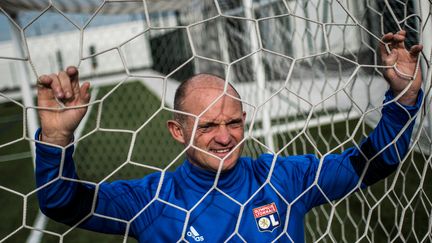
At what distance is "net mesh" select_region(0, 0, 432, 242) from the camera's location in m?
0.85

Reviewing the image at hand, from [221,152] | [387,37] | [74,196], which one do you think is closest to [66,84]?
[74,196]

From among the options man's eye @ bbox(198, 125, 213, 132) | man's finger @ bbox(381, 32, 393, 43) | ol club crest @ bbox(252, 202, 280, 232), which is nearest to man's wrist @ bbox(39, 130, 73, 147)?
man's eye @ bbox(198, 125, 213, 132)

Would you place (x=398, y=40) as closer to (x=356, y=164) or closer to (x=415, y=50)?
(x=415, y=50)

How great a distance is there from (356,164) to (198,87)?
0.42 metres

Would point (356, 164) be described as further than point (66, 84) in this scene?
Yes

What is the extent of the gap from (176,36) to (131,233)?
654cm

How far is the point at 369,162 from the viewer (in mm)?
905

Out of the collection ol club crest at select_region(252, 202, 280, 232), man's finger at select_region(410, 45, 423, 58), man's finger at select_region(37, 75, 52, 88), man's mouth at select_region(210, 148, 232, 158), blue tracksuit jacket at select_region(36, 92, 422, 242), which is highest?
man's finger at select_region(37, 75, 52, 88)

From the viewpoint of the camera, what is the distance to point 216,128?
78 centimetres

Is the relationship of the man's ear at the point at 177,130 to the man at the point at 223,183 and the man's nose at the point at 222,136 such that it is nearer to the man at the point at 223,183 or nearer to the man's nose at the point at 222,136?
the man at the point at 223,183

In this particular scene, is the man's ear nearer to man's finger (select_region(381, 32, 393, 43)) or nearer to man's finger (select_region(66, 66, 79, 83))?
man's finger (select_region(66, 66, 79, 83))

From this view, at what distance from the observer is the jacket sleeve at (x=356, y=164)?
871mm

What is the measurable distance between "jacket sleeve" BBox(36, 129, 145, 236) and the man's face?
0.59 feet

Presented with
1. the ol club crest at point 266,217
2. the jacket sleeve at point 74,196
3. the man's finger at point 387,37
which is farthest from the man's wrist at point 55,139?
the man's finger at point 387,37
